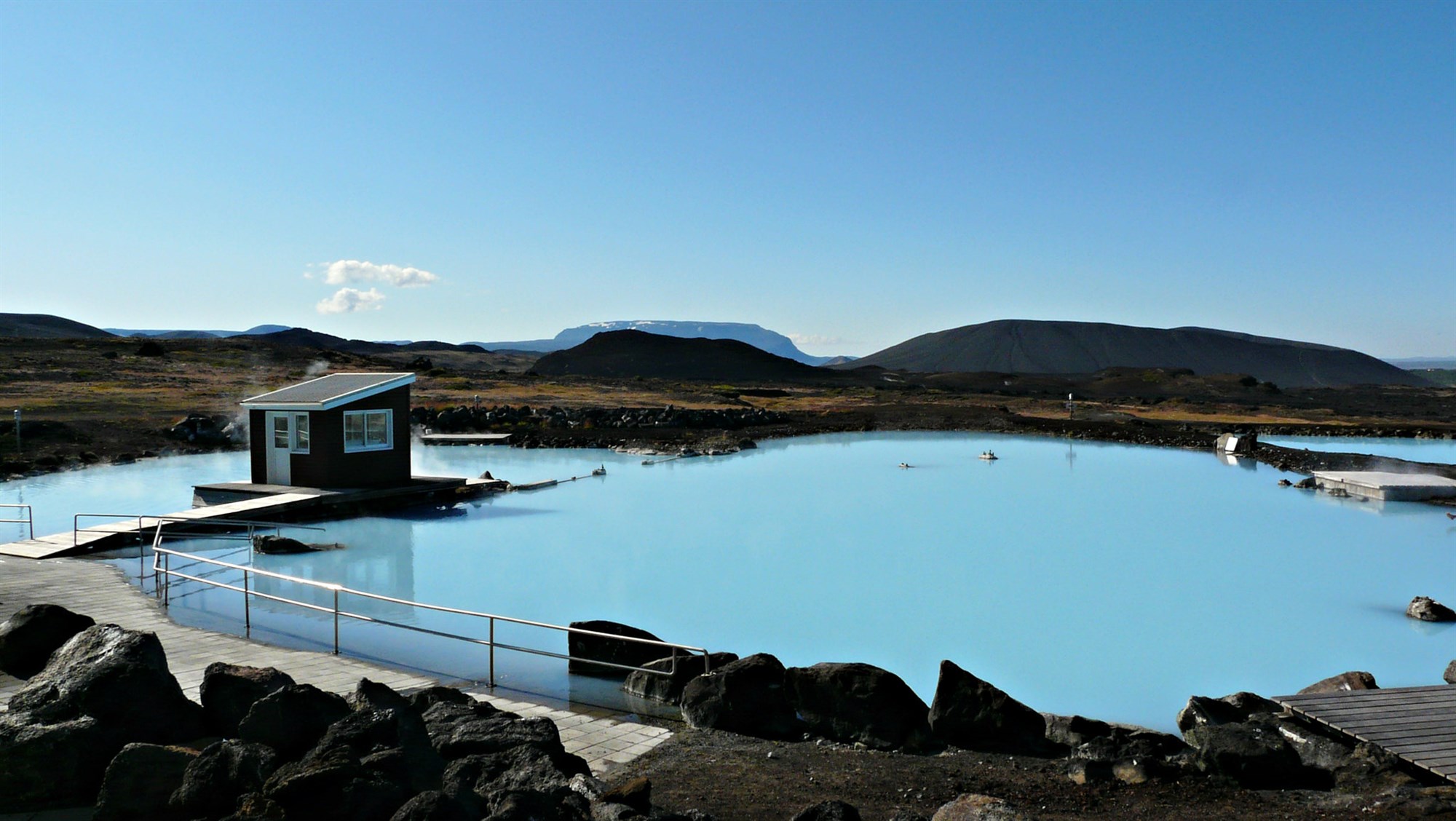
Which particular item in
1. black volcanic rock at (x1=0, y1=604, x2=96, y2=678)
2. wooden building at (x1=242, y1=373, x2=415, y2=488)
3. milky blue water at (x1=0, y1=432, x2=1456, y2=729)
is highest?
wooden building at (x1=242, y1=373, x2=415, y2=488)

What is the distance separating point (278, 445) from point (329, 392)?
4.98 feet

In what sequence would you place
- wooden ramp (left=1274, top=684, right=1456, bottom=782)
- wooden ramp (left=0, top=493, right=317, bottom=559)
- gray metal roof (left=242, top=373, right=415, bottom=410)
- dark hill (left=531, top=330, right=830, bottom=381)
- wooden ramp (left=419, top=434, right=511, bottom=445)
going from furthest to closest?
dark hill (left=531, top=330, right=830, bottom=381) → wooden ramp (left=419, top=434, right=511, bottom=445) → gray metal roof (left=242, top=373, right=415, bottom=410) → wooden ramp (left=0, top=493, right=317, bottom=559) → wooden ramp (left=1274, top=684, right=1456, bottom=782)

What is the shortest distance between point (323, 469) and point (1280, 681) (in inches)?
647

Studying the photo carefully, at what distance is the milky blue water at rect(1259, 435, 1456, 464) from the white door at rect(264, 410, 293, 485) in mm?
32694

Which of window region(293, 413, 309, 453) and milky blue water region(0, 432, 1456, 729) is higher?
window region(293, 413, 309, 453)

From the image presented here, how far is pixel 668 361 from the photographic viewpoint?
417 feet

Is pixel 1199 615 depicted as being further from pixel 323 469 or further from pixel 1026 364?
pixel 1026 364

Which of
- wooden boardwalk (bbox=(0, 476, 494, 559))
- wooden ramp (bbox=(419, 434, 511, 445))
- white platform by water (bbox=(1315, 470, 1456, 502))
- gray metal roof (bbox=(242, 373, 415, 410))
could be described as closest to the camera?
wooden boardwalk (bbox=(0, 476, 494, 559))

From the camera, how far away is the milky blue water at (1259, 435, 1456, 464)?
3209cm

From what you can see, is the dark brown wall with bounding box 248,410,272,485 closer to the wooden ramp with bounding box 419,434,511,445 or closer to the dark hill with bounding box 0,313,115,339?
the wooden ramp with bounding box 419,434,511,445

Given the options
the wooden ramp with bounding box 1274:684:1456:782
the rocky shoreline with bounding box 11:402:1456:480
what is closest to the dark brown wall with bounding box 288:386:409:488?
the rocky shoreline with bounding box 11:402:1456:480

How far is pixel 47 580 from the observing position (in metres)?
10.6

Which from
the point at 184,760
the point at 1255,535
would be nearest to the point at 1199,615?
the point at 1255,535

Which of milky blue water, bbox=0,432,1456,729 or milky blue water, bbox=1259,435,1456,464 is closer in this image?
milky blue water, bbox=0,432,1456,729
